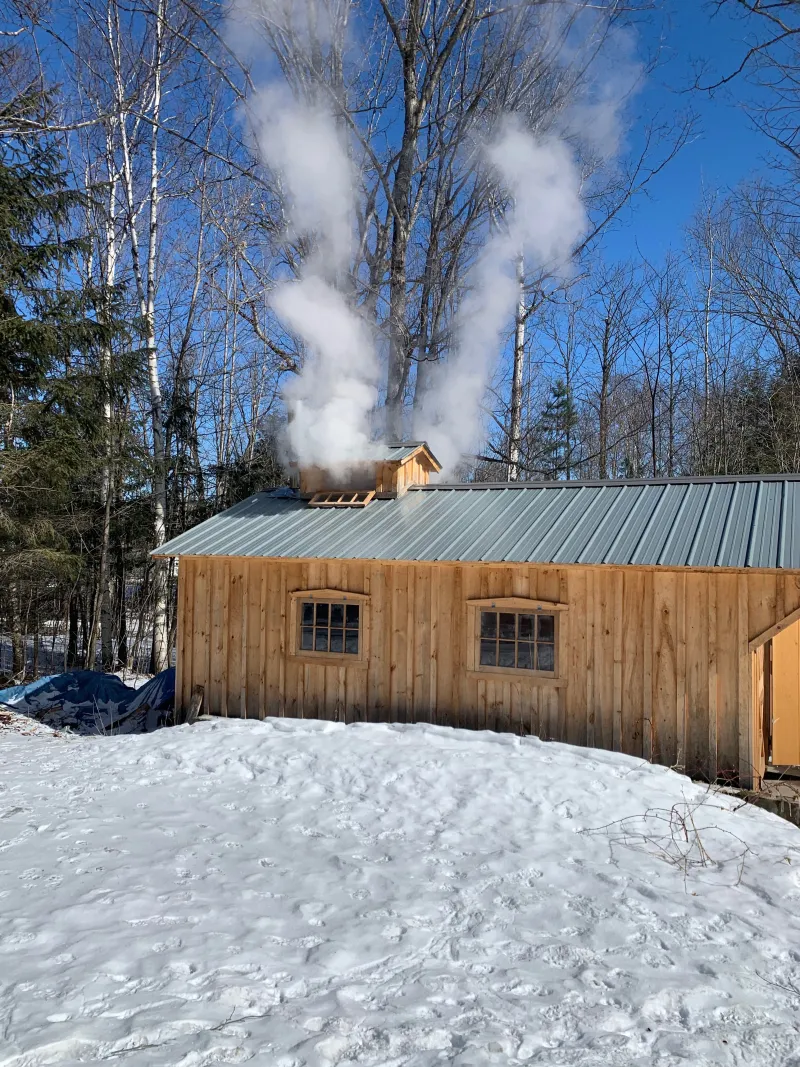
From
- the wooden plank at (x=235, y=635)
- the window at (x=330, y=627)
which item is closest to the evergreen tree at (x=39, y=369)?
the wooden plank at (x=235, y=635)

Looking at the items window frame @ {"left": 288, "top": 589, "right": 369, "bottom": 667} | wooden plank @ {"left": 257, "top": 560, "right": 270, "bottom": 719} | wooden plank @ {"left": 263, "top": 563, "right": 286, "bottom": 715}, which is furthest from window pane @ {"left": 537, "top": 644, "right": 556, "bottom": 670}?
wooden plank @ {"left": 257, "top": 560, "right": 270, "bottom": 719}

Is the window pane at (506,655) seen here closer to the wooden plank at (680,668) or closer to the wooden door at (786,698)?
the wooden plank at (680,668)

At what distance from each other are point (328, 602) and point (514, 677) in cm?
228

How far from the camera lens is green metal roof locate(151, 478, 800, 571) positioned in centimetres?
655

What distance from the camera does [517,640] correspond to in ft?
23.7

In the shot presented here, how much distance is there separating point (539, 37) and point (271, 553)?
1189cm

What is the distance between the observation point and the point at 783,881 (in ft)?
13.8

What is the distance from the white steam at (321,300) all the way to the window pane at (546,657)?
3637 millimetres

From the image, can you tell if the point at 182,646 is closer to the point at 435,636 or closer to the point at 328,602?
the point at 328,602

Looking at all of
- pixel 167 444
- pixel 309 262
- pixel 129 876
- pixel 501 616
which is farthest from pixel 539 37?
pixel 129 876

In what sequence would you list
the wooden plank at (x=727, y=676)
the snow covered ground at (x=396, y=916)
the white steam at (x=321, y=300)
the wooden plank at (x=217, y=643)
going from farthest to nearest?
1. the white steam at (x=321, y=300)
2. the wooden plank at (x=217, y=643)
3. the wooden plank at (x=727, y=676)
4. the snow covered ground at (x=396, y=916)

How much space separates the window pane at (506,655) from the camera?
7.24m

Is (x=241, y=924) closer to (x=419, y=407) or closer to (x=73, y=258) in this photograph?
(x=73, y=258)

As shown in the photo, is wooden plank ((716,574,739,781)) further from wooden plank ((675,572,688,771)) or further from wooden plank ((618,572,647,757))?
wooden plank ((618,572,647,757))
